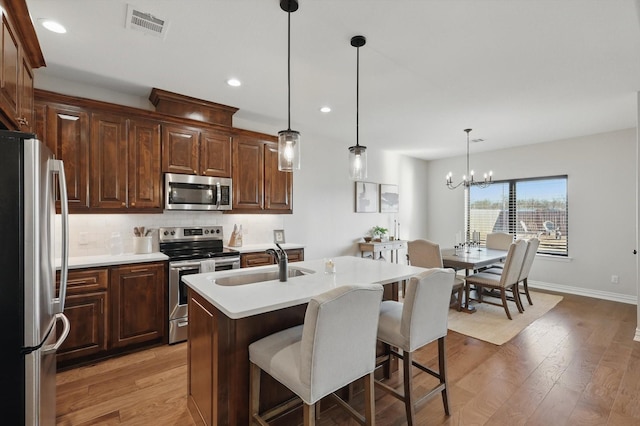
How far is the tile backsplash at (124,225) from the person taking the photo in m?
3.18

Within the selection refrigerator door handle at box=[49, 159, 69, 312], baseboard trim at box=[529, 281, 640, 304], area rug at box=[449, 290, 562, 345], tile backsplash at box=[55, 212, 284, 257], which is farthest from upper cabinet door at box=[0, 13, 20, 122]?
baseboard trim at box=[529, 281, 640, 304]

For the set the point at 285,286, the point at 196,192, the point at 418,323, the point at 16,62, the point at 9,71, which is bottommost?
the point at 418,323

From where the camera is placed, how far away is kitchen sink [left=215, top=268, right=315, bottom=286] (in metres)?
2.26

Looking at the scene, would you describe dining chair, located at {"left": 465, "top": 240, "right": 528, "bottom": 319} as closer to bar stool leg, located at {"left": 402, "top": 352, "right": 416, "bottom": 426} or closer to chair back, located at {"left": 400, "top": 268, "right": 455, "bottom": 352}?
chair back, located at {"left": 400, "top": 268, "right": 455, "bottom": 352}

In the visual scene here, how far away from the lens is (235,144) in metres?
3.93

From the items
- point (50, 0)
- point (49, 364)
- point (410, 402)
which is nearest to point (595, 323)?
point (410, 402)

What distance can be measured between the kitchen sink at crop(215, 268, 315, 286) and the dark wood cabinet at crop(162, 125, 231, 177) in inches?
70.9

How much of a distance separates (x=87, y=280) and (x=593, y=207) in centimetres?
698

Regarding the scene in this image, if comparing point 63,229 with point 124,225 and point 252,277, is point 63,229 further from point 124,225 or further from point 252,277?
point 124,225

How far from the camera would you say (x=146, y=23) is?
2158mm

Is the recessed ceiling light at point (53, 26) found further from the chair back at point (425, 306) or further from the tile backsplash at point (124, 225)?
the chair back at point (425, 306)

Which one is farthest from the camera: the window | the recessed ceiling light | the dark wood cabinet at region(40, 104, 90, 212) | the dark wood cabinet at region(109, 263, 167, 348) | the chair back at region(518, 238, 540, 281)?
the window

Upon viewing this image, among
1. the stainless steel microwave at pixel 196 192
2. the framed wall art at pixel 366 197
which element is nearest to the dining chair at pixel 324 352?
the stainless steel microwave at pixel 196 192

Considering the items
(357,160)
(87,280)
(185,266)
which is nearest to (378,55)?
(357,160)
